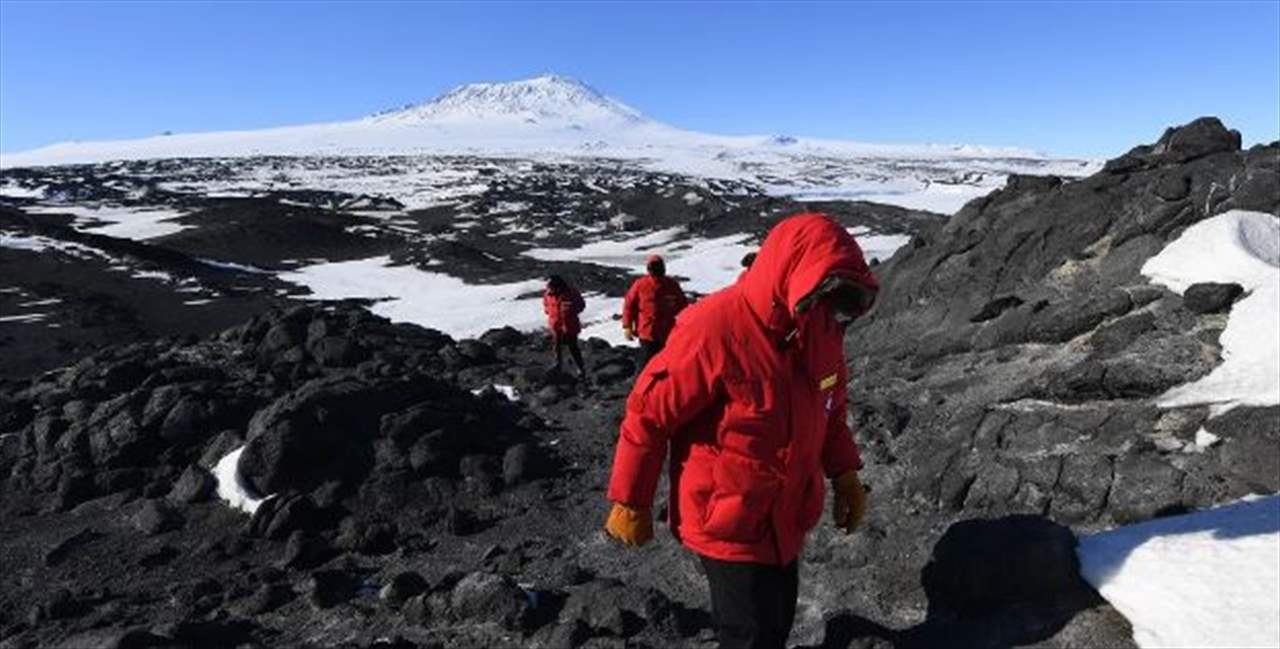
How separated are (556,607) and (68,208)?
7730 centimetres

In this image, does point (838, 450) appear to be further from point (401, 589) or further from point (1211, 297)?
point (1211, 297)

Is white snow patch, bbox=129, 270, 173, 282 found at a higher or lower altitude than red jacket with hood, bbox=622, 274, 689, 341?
lower

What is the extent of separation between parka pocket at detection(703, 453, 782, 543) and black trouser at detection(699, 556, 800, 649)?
0.14 m

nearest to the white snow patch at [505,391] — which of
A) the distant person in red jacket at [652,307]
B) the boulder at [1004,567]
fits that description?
the distant person in red jacket at [652,307]

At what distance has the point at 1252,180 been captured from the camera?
1092cm

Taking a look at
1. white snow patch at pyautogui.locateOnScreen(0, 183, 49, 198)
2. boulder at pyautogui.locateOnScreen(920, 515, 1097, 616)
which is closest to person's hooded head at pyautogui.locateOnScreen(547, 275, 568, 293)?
boulder at pyautogui.locateOnScreen(920, 515, 1097, 616)

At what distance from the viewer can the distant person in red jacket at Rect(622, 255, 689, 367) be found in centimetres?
1157

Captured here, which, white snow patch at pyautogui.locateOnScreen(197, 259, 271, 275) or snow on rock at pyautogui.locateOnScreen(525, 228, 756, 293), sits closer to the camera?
snow on rock at pyautogui.locateOnScreen(525, 228, 756, 293)

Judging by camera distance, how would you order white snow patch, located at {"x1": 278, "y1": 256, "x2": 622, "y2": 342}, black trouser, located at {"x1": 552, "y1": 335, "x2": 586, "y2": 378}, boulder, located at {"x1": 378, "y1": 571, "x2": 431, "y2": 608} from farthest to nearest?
white snow patch, located at {"x1": 278, "y1": 256, "x2": 622, "y2": 342}
black trouser, located at {"x1": 552, "y1": 335, "x2": 586, "y2": 378}
boulder, located at {"x1": 378, "y1": 571, "x2": 431, "y2": 608}

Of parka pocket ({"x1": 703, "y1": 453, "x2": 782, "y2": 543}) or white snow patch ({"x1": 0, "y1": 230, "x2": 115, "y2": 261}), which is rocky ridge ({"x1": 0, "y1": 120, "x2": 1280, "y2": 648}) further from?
white snow patch ({"x1": 0, "y1": 230, "x2": 115, "y2": 261})

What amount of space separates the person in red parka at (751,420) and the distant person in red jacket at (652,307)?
747cm

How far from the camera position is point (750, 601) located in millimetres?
3924

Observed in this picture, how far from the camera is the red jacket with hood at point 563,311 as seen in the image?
14.3 meters

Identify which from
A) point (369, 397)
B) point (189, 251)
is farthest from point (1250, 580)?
point (189, 251)
